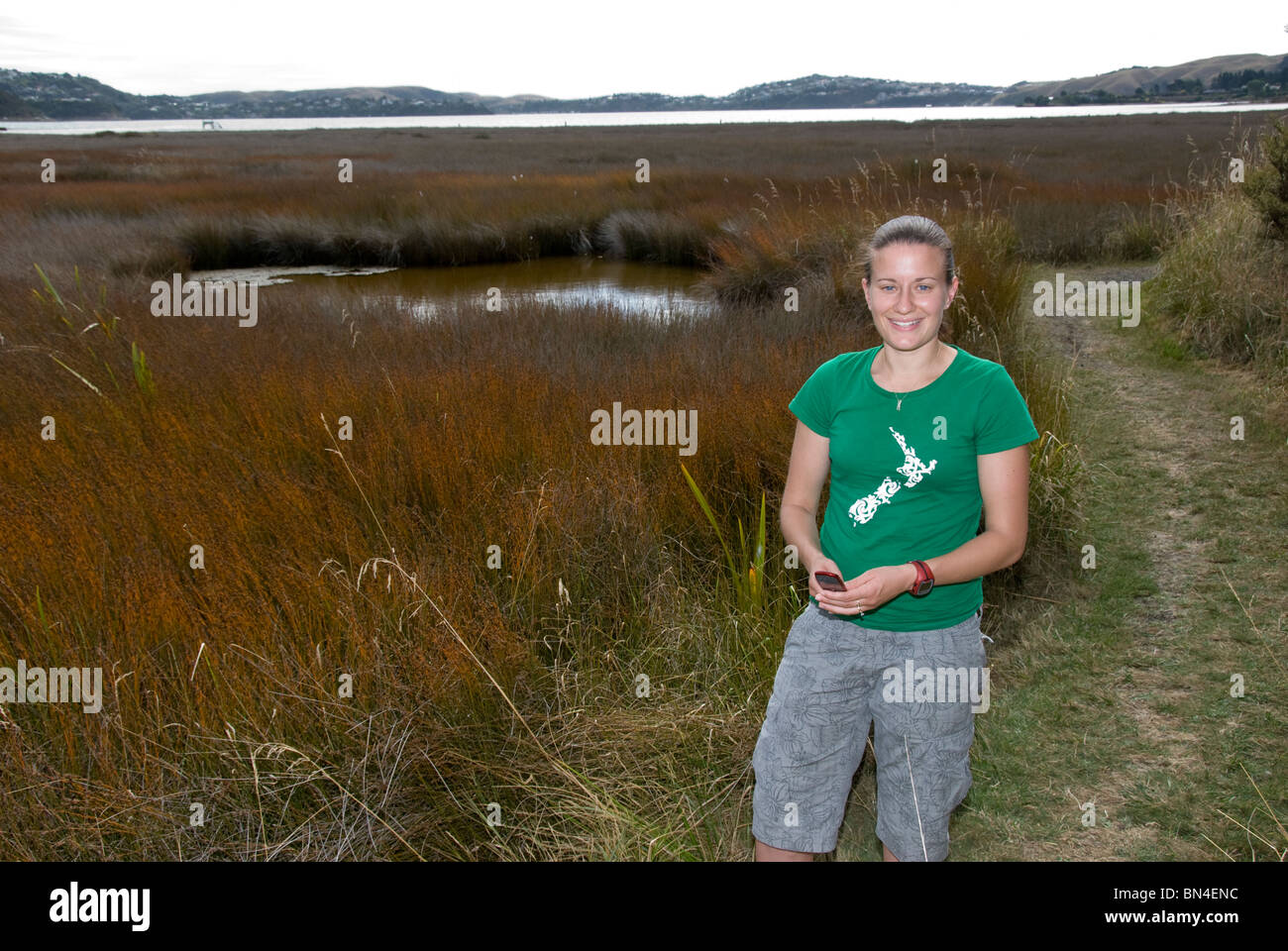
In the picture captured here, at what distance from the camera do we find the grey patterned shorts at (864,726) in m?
1.94

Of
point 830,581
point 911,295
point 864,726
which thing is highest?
point 911,295

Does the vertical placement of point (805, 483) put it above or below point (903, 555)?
above

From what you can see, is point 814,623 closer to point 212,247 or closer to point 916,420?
point 916,420

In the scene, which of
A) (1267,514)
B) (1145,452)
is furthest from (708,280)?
(1267,514)

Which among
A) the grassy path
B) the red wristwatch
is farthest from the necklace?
the grassy path

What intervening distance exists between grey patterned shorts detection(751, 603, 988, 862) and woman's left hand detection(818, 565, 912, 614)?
0.57 ft

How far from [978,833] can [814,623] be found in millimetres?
1126

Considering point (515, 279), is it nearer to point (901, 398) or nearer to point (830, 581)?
point (901, 398)

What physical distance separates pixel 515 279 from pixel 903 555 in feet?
40.2

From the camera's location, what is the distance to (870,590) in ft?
5.84

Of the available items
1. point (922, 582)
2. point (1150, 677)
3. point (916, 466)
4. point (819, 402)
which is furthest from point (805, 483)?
point (1150, 677)

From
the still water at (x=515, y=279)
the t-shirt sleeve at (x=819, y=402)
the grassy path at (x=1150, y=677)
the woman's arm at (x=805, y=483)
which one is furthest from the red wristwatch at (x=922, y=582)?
the still water at (x=515, y=279)

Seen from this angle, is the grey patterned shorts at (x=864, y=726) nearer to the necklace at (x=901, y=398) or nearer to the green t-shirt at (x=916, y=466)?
the green t-shirt at (x=916, y=466)

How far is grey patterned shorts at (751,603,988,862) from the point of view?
194cm
